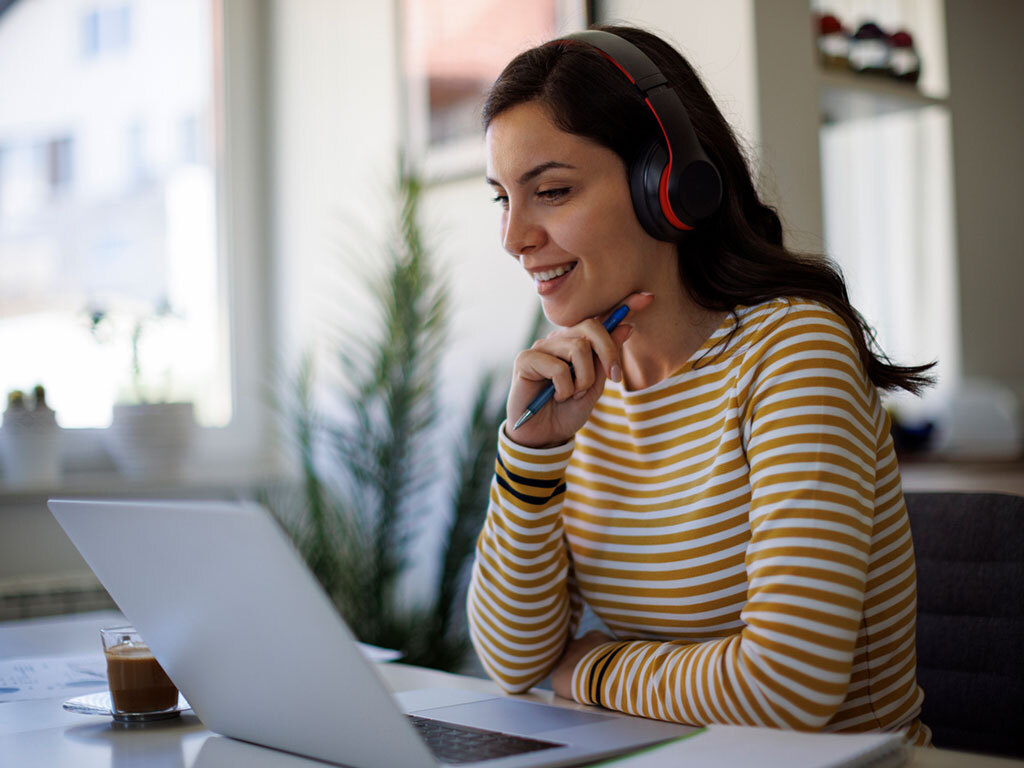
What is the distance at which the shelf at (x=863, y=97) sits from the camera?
84.7 inches

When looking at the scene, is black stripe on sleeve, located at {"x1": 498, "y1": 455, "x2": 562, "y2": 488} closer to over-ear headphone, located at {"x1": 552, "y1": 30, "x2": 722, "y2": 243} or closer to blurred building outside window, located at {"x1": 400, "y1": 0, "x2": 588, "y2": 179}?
over-ear headphone, located at {"x1": 552, "y1": 30, "x2": 722, "y2": 243}

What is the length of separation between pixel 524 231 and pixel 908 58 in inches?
65.4

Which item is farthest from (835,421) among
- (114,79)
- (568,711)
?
(114,79)

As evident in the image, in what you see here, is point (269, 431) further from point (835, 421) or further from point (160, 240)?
point (835, 421)

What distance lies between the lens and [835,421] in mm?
901

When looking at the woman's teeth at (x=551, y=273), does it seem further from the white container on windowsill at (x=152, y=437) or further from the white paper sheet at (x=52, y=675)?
the white container on windowsill at (x=152, y=437)

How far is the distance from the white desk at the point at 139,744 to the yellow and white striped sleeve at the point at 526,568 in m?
0.04

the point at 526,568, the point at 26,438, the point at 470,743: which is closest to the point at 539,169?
the point at 526,568

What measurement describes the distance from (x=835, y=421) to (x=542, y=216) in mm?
374

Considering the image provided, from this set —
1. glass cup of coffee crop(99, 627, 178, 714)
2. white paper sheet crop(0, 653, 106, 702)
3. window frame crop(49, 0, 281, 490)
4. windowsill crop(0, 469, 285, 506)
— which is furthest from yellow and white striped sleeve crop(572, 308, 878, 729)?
window frame crop(49, 0, 281, 490)

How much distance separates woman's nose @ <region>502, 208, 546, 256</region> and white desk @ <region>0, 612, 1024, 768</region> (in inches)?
17.8

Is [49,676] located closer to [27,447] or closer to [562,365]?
[562,365]

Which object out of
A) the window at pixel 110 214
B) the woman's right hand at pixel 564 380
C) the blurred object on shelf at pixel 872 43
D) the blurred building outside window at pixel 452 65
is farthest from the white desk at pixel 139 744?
the window at pixel 110 214

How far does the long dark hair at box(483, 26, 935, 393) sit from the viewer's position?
1062 millimetres
